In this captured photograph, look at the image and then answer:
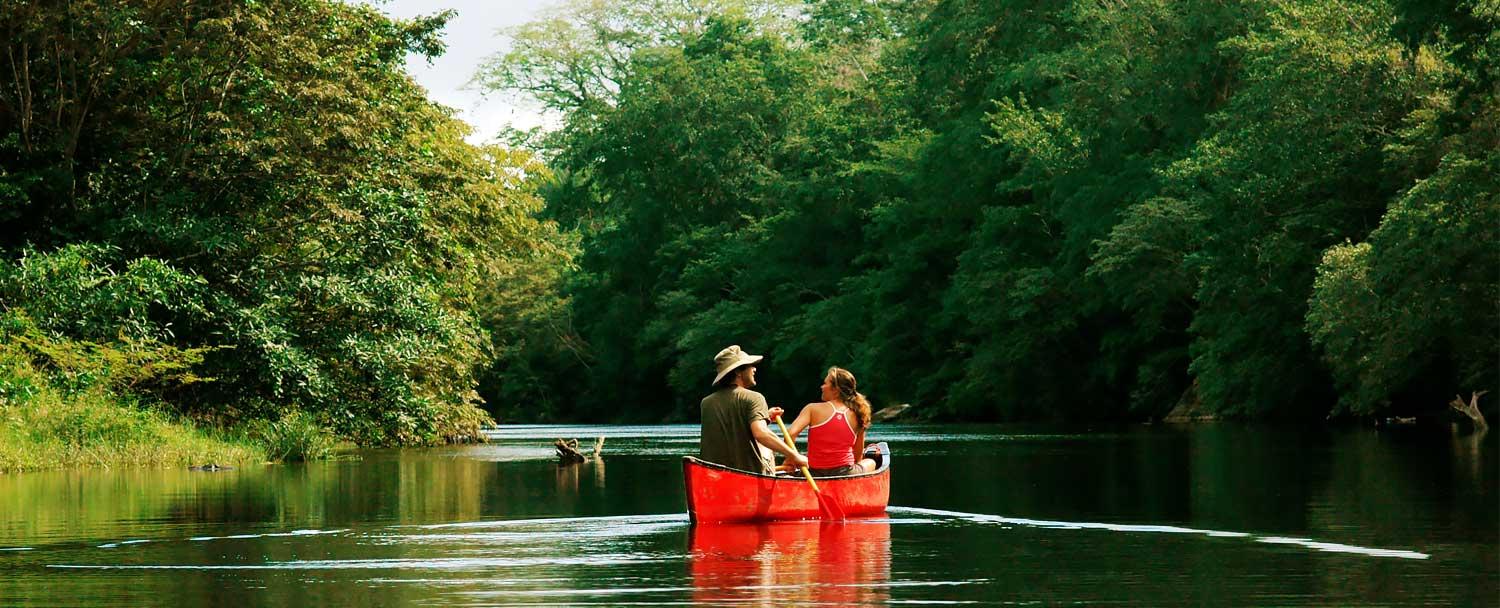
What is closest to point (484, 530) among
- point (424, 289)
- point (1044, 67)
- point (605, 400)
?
point (424, 289)

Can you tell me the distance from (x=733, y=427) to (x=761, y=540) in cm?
185

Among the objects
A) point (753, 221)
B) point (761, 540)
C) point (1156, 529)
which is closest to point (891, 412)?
point (753, 221)

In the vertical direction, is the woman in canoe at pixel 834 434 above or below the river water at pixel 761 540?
above

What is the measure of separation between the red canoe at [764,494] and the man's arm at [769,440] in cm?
23

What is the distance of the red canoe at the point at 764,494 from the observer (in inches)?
596

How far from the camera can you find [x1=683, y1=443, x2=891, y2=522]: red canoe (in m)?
15.1

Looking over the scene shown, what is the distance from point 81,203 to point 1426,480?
20.8 metres

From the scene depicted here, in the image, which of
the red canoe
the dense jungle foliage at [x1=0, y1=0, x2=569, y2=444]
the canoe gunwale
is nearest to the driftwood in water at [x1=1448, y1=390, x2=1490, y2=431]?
the dense jungle foliage at [x1=0, y1=0, x2=569, y2=444]

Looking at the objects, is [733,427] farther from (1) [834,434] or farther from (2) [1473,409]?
(2) [1473,409]

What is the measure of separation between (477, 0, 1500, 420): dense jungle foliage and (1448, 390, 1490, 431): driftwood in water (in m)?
0.64

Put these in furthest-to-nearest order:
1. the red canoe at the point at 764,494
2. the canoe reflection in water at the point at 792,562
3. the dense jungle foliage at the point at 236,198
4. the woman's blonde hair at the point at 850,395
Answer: the dense jungle foliage at the point at 236,198, the woman's blonde hair at the point at 850,395, the red canoe at the point at 764,494, the canoe reflection in water at the point at 792,562

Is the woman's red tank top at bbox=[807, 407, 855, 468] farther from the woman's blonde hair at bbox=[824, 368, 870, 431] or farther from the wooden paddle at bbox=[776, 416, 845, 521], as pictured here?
the wooden paddle at bbox=[776, 416, 845, 521]

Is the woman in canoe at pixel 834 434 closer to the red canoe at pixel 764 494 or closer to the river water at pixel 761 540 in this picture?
the red canoe at pixel 764 494

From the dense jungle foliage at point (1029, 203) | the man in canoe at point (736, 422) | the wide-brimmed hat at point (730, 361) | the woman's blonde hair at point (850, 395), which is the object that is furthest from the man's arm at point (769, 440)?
the dense jungle foliage at point (1029, 203)
